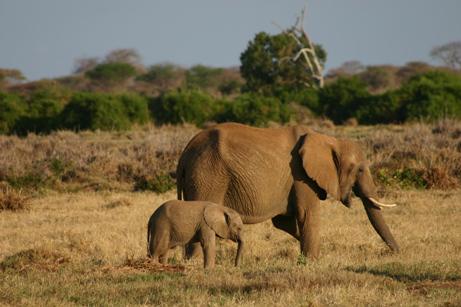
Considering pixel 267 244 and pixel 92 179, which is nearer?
pixel 267 244

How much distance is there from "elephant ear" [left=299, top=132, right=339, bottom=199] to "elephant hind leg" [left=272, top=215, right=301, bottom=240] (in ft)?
2.13

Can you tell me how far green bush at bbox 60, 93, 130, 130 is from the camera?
115 ft

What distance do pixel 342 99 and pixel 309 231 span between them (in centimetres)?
2934

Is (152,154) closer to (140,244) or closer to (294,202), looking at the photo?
(140,244)

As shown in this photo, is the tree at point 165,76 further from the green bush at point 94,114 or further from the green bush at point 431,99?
the green bush at point 431,99

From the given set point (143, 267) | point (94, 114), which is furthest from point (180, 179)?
point (94, 114)

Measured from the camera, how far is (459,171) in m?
20.4

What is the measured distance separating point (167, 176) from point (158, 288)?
1110 cm

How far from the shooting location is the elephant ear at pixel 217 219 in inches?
428

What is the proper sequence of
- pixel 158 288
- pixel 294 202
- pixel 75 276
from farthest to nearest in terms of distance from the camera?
pixel 294 202
pixel 75 276
pixel 158 288

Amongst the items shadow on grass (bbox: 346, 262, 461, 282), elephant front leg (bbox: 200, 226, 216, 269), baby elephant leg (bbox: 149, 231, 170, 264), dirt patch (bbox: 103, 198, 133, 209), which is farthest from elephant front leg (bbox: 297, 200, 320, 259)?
dirt patch (bbox: 103, 198, 133, 209)

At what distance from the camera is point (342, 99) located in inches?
1610

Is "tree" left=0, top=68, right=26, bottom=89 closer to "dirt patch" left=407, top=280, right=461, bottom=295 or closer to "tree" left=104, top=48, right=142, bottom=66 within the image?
"tree" left=104, top=48, right=142, bottom=66

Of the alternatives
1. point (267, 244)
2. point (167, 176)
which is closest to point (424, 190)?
point (167, 176)
